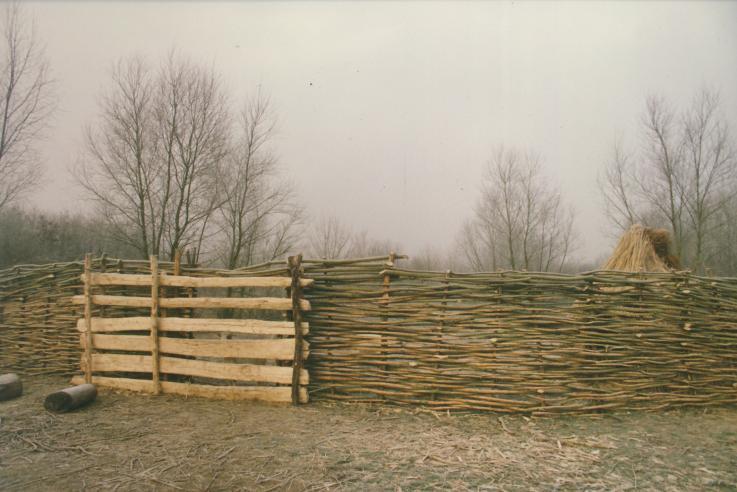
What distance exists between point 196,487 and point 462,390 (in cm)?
271

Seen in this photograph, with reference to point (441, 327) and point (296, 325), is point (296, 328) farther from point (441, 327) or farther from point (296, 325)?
point (441, 327)

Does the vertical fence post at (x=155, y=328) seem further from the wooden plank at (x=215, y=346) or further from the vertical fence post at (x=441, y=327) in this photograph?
the vertical fence post at (x=441, y=327)

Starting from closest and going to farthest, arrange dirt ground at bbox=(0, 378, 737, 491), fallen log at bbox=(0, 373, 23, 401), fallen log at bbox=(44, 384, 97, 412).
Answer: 1. dirt ground at bbox=(0, 378, 737, 491)
2. fallen log at bbox=(44, 384, 97, 412)
3. fallen log at bbox=(0, 373, 23, 401)

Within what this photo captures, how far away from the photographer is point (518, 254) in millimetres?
19531

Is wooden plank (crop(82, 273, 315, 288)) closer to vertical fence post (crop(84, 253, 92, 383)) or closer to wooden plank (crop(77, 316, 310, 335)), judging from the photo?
vertical fence post (crop(84, 253, 92, 383))

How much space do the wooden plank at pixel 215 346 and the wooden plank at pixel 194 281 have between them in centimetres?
66

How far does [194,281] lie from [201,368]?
3.47 feet

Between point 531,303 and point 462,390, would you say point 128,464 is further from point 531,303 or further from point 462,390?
point 531,303

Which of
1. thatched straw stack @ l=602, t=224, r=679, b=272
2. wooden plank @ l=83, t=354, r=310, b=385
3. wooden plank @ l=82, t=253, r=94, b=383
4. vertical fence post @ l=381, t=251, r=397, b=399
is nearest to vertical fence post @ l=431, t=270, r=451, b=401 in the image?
vertical fence post @ l=381, t=251, r=397, b=399

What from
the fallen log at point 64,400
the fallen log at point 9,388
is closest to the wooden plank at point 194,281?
the fallen log at point 64,400

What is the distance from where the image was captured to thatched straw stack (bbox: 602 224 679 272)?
6210 millimetres

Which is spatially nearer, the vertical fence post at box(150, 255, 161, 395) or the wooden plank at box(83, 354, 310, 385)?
the wooden plank at box(83, 354, 310, 385)

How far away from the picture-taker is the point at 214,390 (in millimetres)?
4723

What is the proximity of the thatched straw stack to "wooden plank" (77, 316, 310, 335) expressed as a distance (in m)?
5.28
